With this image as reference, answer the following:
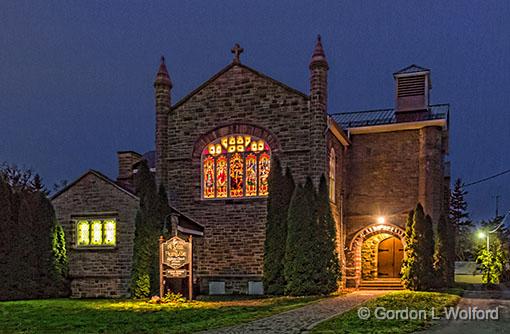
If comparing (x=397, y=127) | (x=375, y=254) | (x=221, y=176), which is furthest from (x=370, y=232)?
(x=221, y=176)

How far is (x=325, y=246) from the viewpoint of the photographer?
63.8ft

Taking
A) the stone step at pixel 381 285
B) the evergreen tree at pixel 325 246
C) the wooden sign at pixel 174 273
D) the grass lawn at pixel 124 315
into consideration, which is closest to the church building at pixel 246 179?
the stone step at pixel 381 285

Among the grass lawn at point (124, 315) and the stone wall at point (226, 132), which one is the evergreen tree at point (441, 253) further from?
the grass lawn at point (124, 315)

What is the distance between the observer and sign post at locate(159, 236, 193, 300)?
58.4ft

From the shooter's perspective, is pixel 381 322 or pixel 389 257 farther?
pixel 389 257

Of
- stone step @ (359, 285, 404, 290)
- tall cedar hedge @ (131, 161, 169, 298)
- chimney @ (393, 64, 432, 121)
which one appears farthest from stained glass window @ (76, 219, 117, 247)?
chimney @ (393, 64, 432, 121)

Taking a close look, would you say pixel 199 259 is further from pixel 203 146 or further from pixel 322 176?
pixel 322 176

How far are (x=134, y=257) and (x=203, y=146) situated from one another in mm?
6018

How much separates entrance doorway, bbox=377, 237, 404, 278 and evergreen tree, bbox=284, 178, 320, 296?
8.62 metres

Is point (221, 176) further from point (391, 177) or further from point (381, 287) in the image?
point (381, 287)

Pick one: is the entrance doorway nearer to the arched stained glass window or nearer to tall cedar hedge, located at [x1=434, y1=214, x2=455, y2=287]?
tall cedar hedge, located at [x1=434, y1=214, x2=455, y2=287]

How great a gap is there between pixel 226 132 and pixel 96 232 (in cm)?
649

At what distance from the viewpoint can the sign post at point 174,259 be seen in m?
17.8

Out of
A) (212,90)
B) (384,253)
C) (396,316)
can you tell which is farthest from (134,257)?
(384,253)
